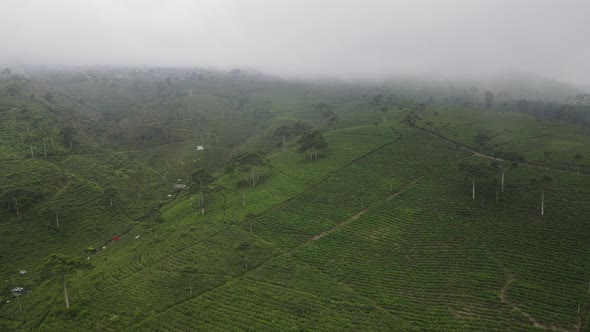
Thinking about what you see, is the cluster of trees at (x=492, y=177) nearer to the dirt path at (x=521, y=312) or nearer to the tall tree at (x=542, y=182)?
the tall tree at (x=542, y=182)

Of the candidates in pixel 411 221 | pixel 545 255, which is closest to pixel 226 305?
pixel 411 221

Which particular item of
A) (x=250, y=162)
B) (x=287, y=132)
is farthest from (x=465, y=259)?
(x=287, y=132)

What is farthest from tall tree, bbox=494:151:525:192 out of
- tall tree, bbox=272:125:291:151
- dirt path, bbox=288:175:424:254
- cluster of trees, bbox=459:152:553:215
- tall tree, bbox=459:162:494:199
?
tall tree, bbox=272:125:291:151

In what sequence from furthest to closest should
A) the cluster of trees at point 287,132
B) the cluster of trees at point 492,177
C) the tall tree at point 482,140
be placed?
the cluster of trees at point 287,132 < the tall tree at point 482,140 < the cluster of trees at point 492,177

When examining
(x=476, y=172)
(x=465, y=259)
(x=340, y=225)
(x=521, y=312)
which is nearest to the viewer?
(x=521, y=312)

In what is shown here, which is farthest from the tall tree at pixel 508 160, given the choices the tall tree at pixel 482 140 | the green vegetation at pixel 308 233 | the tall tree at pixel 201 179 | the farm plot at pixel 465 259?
the tall tree at pixel 201 179

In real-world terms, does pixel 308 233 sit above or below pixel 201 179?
below

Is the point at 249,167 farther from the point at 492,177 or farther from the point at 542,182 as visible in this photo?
the point at 542,182

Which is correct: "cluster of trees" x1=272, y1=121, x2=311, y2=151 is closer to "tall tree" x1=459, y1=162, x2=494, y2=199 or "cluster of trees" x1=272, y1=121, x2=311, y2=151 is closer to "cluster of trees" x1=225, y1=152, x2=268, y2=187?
"cluster of trees" x1=225, y1=152, x2=268, y2=187
